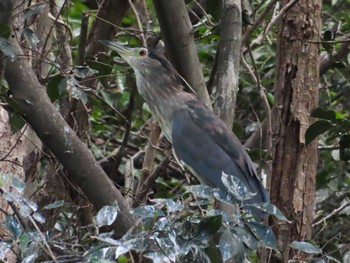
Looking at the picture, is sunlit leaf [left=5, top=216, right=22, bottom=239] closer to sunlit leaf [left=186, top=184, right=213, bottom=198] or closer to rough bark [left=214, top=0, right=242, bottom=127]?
sunlit leaf [left=186, top=184, right=213, bottom=198]

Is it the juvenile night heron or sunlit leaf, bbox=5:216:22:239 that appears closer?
sunlit leaf, bbox=5:216:22:239

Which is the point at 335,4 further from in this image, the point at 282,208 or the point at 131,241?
the point at 131,241

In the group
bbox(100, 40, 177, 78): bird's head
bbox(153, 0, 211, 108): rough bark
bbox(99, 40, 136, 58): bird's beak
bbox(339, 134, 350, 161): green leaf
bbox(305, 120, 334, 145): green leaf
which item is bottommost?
bbox(339, 134, 350, 161): green leaf

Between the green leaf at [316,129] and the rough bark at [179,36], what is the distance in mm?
517

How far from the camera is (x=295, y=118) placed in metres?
2.70

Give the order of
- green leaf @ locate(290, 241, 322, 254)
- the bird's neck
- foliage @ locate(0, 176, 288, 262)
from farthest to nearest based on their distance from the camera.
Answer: the bird's neck < green leaf @ locate(290, 241, 322, 254) < foliage @ locate(0, 176, 288, 262)

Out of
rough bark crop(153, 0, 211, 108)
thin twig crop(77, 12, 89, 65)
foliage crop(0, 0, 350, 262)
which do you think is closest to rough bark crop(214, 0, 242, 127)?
rough bark crop(153, 0, 211, 108)

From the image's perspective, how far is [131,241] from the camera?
149cm

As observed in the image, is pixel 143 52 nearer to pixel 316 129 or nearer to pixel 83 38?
pixel 83 38

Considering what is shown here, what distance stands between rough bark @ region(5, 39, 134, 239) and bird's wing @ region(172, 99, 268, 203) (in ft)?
2.93

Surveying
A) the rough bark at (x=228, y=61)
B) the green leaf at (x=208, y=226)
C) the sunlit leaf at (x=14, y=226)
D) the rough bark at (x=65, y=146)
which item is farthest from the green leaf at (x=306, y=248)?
the sunlit leaf at (x=14, y=226)

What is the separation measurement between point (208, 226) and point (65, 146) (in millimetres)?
415

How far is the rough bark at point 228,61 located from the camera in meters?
2.11

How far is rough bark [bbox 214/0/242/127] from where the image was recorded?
2.11 metres
